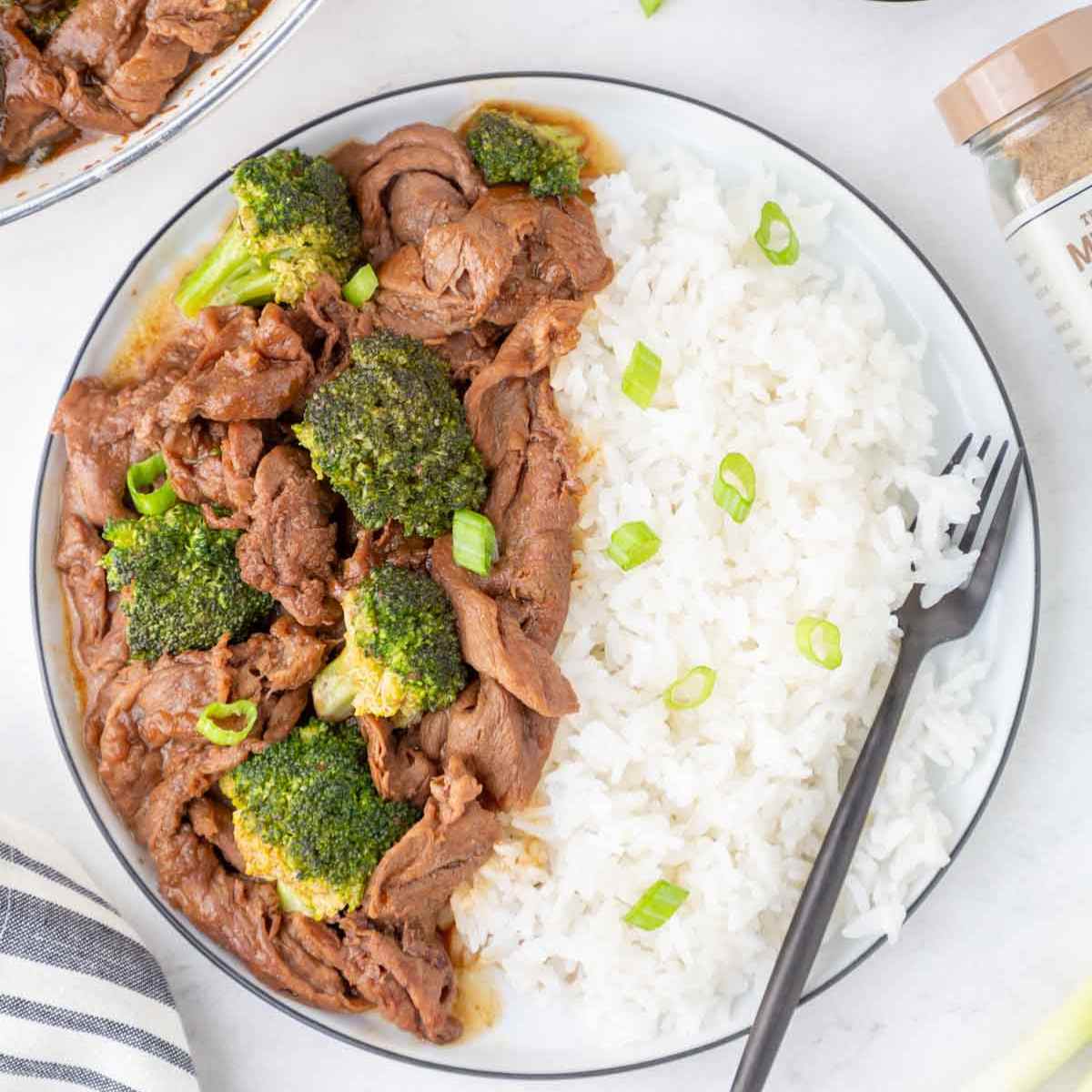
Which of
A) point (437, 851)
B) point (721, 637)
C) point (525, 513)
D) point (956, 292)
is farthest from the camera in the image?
point (956, 292)

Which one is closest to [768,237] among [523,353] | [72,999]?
[523,353]

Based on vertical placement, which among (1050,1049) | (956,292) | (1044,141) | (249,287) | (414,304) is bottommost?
(1050,1049)

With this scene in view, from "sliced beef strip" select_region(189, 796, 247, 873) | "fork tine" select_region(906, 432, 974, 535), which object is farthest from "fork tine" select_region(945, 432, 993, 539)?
"sliced beef strip" select_region(189, 796, 247, 873)

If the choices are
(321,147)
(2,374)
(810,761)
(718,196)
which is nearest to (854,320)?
(718,196)

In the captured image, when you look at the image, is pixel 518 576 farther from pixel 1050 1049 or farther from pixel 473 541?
pixel 1050 1049

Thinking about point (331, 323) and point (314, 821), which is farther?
point (331, 323)

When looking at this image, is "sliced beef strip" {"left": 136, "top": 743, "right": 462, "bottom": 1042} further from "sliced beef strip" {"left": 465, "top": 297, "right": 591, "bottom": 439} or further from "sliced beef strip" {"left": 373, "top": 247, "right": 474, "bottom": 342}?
"sliced beef strip" {"left": 373, "top": 247, "right": 474, "bottom": 342}

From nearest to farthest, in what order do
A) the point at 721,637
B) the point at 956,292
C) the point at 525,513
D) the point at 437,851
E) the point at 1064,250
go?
the point at 1064,250 → the point at 437,851 → the point at 525,513 → the point at 721,637 → the point at 956,292
